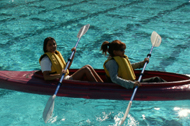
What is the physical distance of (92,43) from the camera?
21.0ft

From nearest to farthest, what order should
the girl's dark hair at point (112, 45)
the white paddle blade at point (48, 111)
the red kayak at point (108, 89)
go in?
the white paddle blade at point (48, 111), the girl's dark hair at point (112, 45), the red kayak at point (108, 89)

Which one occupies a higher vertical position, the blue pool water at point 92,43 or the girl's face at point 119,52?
the girl's face at point 119,52

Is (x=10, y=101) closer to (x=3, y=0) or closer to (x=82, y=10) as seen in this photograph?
(x=82, y=10)

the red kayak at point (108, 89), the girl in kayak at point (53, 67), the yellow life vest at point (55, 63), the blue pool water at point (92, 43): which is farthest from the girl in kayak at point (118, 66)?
the yellow life vest at point (55, 63)

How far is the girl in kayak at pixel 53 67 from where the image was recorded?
351 cm

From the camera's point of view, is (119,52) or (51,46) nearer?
(119,52)

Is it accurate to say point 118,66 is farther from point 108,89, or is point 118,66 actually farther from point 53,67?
point 53,67

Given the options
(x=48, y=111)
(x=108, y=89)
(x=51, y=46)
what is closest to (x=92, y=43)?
(x=51, y=46)

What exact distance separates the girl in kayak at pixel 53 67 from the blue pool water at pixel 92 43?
43 centimetres

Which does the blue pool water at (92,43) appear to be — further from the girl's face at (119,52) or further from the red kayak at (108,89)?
the girl's face at (119,52)

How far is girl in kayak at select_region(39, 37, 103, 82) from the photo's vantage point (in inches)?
138

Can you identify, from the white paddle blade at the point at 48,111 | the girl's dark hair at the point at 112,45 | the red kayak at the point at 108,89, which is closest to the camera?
the white paddle blade at the point at 48,111

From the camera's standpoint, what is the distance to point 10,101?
155 inches

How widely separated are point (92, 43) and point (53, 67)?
2.93m
